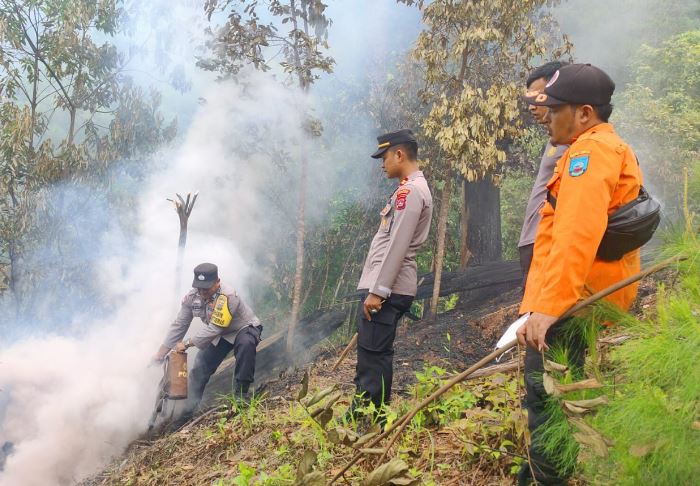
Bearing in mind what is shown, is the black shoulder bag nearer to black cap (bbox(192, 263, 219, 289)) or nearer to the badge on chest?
the badge on chest

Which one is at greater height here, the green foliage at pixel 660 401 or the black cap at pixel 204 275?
the black cap at pixel 204 275

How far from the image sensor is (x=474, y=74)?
7.82 metres

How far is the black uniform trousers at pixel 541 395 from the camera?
2.32 metres

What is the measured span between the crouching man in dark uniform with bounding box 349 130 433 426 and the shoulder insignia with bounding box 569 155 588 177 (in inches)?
66.6

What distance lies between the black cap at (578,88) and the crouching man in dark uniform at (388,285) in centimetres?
158

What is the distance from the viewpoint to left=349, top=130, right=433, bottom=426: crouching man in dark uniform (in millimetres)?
3832

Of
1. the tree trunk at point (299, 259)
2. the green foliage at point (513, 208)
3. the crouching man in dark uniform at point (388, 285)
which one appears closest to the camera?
the crouching man in dark uniform at point (388, 285)

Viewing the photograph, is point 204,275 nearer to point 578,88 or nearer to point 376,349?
point 376,349

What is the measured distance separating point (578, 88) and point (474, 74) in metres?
5.70

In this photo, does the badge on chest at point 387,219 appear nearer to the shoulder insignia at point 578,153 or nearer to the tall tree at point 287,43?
the shoulder insignia at point 578,153

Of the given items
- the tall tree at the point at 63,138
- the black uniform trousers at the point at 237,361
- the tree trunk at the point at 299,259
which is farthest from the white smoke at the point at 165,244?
the black uniform trousers at the point at 237,361

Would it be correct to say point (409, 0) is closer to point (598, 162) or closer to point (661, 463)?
point (598, 162)

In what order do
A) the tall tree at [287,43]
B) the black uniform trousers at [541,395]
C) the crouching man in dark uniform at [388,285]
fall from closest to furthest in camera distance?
the black uniform trousers at [541,395] < the crouching man in dark uniform at [388,285] < the tall tree at [287,43]

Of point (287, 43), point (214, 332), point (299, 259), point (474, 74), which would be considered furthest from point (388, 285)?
point (287, 43)
